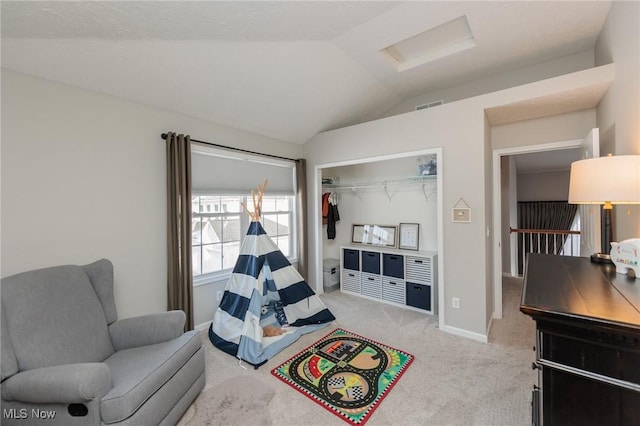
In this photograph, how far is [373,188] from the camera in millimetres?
4430

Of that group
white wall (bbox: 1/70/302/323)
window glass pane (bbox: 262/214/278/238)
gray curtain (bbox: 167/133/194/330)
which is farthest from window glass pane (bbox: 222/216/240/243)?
white wall (bbox: 1/70/302/323)

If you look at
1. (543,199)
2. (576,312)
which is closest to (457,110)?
(576,312)

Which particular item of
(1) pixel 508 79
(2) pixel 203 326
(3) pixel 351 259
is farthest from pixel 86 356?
(1) pixel 508 79

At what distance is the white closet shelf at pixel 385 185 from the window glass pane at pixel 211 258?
2.19m

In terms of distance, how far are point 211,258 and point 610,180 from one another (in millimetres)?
3568

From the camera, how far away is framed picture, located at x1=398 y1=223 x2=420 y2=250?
3932 millimetres

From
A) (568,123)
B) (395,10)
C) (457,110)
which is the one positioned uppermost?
(395,10)

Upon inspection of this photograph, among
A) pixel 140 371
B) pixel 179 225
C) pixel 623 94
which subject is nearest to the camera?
pixel 140 371

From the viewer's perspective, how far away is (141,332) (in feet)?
6.42

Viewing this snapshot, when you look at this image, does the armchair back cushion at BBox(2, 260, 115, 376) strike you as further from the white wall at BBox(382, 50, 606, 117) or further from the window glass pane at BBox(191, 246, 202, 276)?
the white wall at BBox(382, 50, 606, 117)

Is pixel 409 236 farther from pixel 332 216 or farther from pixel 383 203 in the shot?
pixel 332 216

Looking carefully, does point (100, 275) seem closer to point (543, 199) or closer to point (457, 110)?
point (457, 110)

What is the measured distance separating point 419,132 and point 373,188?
55.5 inches

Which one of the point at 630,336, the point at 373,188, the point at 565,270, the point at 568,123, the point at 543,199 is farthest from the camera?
the point at 543,199
